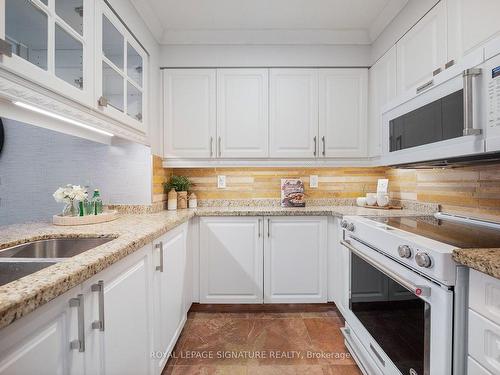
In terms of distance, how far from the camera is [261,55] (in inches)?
92.0

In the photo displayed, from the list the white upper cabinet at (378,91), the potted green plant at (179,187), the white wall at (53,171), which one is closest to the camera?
the white wall at (53,171)

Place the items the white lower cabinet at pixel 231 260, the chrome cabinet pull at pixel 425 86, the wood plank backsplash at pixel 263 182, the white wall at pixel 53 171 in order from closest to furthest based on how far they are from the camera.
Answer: the chrome cabinet pull at pixel 425 86 → the white wall at pixel 53 171 → the white lower cabinet at pixel 231 260 → the wood plank backsplash at pixel 263 182

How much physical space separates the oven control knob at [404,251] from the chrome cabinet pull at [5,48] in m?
1.57

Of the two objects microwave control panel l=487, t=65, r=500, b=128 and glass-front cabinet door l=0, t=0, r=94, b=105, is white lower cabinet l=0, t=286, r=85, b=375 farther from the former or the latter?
microwave control panel l=487, t=65, r=500, b=128

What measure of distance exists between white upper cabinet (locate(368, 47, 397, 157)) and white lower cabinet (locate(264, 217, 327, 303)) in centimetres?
86

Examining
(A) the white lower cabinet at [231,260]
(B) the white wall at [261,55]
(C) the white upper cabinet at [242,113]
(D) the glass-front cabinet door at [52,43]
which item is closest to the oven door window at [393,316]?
(A) the white lower cabinet at [231,260]

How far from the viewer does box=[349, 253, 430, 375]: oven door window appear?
1018 millimetres

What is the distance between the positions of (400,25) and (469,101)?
1206mm

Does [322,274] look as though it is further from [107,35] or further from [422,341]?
[107,35]

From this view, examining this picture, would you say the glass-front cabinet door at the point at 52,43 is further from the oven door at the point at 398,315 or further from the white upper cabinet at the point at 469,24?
the white upper cabinet at the point at 469,24

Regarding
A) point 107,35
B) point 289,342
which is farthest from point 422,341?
point 107,35

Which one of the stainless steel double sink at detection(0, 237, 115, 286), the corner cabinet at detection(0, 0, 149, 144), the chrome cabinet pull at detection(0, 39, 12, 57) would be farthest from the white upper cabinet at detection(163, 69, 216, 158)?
the chrome cabinet pull at detection(0, 39, 12, 57)

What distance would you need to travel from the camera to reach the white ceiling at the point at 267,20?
194 centimetres

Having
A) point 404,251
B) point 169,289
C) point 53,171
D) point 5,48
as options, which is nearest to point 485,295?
point 404,251
